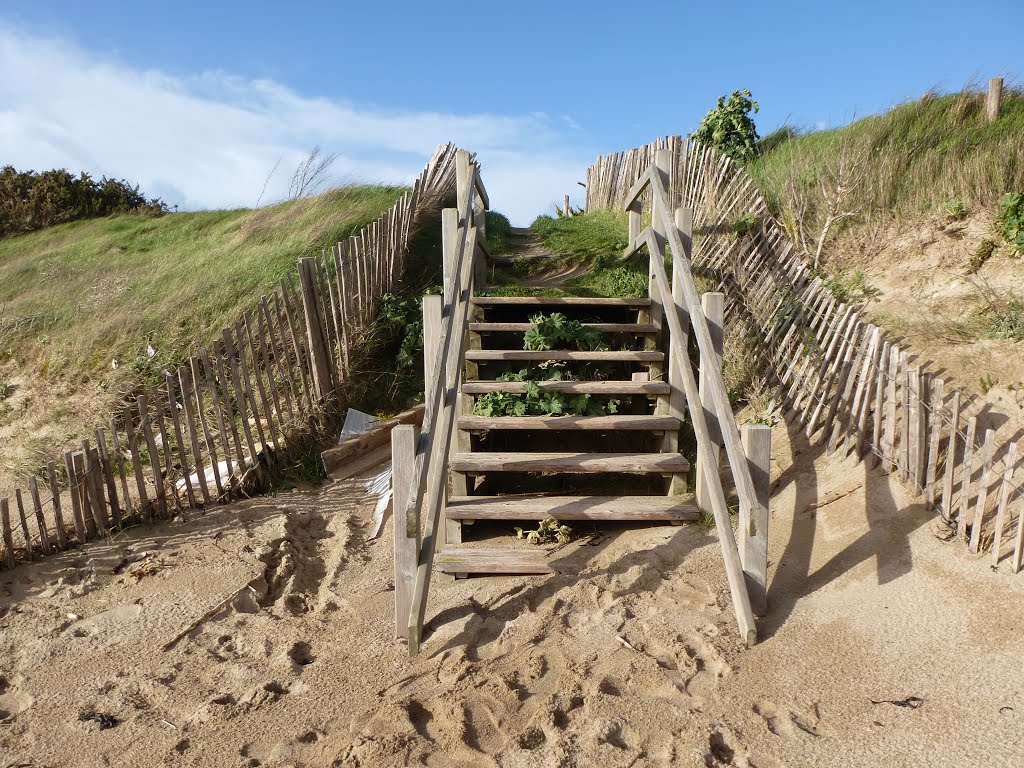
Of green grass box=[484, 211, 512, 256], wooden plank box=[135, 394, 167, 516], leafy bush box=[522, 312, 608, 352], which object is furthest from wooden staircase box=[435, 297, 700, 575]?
green grass box=[484, 211, 512, 256]

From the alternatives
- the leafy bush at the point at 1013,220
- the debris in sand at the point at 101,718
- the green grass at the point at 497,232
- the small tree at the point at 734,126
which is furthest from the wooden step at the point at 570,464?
the small tree at the point at 734,126

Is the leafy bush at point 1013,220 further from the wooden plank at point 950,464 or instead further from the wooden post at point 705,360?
the wooden post at point 705,360

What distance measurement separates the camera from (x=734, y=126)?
37.1 feet

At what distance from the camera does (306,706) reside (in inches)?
119

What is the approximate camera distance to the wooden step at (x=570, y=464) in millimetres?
4492

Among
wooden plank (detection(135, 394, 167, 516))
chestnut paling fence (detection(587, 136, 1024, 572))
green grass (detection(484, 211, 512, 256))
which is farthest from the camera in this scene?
green grass (detection(484, 211, 512, 256))

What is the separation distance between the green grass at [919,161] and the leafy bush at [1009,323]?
195 centimetres

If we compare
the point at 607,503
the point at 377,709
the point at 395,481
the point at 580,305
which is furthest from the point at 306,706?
the point at 580,305

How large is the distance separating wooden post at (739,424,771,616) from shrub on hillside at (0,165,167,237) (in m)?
13.4

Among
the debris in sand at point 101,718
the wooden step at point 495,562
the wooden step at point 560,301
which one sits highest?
the wooden step at point 560,301

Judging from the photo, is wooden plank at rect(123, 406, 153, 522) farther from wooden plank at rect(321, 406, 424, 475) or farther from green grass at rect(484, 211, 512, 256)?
green grass at rect(484, 211, 512, 256)

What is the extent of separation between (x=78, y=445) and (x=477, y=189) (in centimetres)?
428

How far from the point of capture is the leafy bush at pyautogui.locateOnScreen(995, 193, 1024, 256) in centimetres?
611

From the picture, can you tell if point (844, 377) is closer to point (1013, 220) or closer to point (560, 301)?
point (560, 301)
